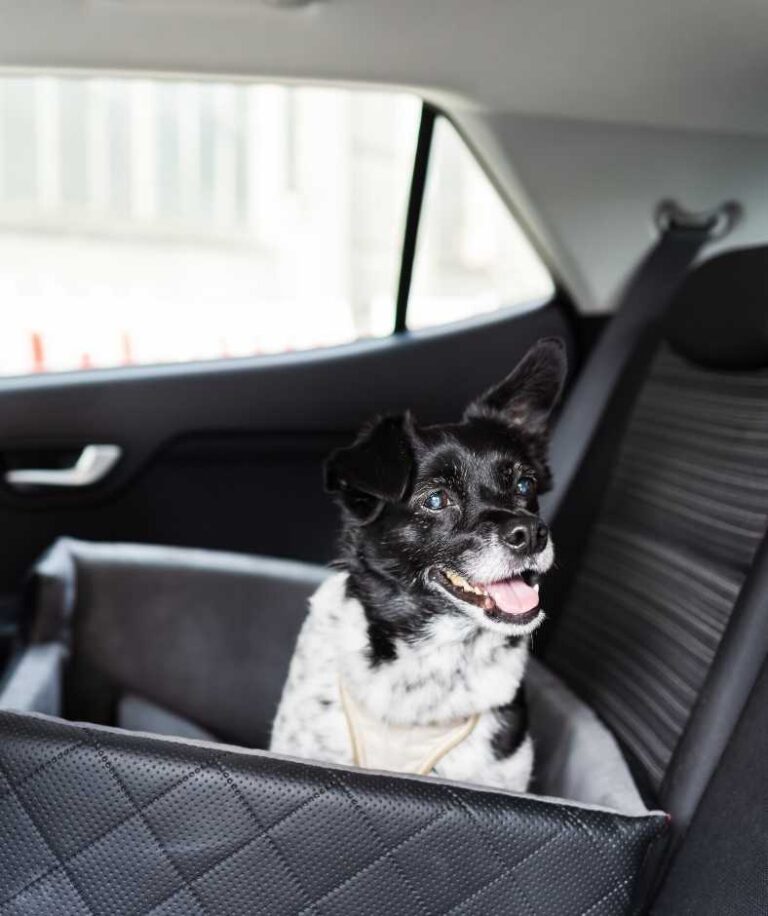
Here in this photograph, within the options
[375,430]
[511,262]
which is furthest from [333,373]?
[375,430]

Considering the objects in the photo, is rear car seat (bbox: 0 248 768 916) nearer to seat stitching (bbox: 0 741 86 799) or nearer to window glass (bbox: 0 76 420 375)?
seat stitching (bbox: 0 741 86 799)

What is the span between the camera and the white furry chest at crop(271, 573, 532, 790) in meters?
1.96

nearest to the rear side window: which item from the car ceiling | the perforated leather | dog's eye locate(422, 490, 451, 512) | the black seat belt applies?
the car ceiling

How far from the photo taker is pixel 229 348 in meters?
3.18

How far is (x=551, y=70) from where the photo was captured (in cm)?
245

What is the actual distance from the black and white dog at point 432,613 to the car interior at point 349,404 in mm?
238

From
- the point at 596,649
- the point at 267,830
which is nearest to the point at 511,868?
the point at 267,830

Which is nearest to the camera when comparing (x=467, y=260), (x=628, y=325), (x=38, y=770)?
(x=38, y=770)

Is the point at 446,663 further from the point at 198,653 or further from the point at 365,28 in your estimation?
the point at 365,28

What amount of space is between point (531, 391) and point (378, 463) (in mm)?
322

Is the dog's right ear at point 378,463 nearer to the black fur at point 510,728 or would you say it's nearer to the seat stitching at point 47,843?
the black fur at point 510,728

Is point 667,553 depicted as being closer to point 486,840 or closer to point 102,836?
point 486,840

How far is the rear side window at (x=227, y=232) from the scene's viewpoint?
2.84 m

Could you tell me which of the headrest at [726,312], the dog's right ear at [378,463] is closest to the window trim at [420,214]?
the headrest at [726,312]
